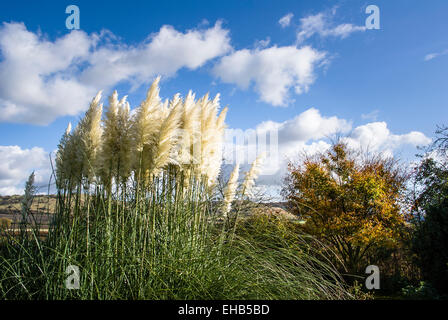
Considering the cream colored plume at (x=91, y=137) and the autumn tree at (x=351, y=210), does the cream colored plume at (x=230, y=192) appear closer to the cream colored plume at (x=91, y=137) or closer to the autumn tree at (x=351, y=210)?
the cream colored plume at (x=91, y=137)

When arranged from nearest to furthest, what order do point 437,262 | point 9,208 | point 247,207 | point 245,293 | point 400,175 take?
point 245,293, point 247,207, point 9,208, point 437,262, point 400,175

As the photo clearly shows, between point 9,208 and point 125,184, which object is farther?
point 9,208

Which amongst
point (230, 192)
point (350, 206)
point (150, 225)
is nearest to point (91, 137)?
point (150, 225)

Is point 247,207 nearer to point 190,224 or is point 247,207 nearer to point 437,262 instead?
point 190,224

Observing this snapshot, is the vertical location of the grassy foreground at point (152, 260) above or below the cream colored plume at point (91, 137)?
below

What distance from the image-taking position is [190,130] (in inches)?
134

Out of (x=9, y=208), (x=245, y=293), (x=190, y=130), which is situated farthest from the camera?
(x=9, y=208)

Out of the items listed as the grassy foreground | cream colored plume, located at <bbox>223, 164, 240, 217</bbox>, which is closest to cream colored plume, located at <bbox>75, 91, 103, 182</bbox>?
the grassy foreground

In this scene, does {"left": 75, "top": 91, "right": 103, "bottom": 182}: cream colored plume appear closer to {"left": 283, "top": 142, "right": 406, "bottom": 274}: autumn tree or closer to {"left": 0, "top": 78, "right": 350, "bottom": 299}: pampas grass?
{"left": 0, "top": 78, "right": 350, "bottom": 299}: pampas grass

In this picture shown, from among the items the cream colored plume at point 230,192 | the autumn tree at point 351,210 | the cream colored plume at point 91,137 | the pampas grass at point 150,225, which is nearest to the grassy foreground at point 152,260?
the pampas grass at point 150,225

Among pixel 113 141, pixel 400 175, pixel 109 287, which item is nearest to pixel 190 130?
pixel 113 141

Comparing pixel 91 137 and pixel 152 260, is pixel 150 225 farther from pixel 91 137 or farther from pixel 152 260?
pixel 91 137
